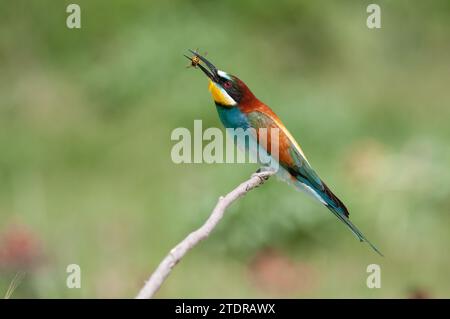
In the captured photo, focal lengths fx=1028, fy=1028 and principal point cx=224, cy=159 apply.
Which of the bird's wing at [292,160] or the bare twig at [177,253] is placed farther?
the bird's wing at [292,160]

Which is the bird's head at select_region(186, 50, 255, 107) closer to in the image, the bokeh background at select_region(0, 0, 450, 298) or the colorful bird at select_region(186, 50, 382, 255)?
the colorful bird at select_region(186, 50, 382, 255)

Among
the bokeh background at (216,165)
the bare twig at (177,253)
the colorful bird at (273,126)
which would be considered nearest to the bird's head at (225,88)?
the colorful bird at (273,126)

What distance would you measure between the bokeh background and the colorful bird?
1.21ft

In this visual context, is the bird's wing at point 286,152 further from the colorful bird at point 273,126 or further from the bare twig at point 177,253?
the bare twig at point 177,253

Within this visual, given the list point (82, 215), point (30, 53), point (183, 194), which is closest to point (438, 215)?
point (183, 194)

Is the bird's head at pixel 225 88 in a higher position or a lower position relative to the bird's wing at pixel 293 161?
higher

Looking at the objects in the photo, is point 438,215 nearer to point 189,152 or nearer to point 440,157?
point 440,157

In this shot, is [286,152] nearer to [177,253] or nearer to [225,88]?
[225,88]

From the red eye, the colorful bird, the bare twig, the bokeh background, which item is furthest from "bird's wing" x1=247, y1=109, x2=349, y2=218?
the bare twig

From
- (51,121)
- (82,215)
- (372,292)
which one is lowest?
(372,292)

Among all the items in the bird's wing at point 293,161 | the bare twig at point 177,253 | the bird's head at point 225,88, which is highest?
the bird's head at point 225,88

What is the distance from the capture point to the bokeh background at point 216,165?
330 centimetres

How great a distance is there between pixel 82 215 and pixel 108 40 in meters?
1.41

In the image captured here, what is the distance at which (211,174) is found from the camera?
376 centimetres
